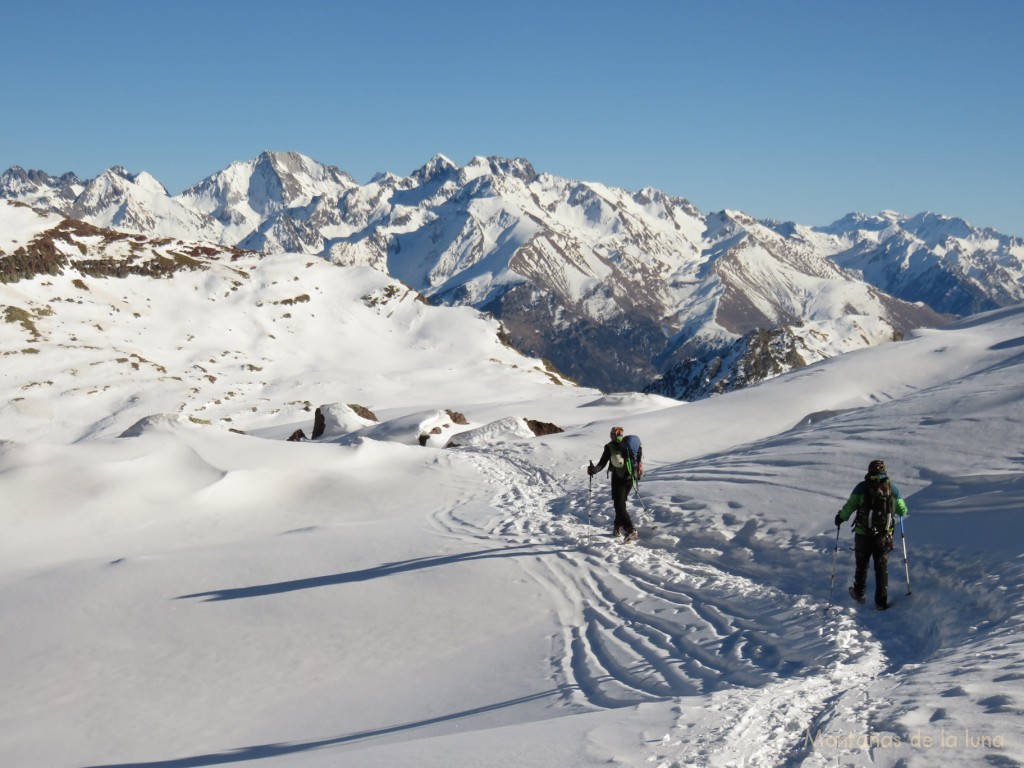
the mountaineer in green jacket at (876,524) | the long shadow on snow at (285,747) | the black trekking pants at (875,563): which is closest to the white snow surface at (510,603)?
the long shadow on snow at (285,747)

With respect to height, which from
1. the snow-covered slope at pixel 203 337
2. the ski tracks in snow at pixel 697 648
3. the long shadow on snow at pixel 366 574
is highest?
the snow-covered slope at pixel 203 337

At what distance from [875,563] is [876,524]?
58cm

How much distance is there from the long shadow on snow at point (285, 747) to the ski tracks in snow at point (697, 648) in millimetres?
1265

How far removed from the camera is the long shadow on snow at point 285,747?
29.8ft

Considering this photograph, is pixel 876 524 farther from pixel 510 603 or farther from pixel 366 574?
pixel 366 574

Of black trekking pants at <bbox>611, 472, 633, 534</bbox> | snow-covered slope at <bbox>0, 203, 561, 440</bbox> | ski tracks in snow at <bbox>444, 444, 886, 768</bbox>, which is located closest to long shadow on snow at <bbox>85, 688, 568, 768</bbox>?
ski tracks in snow at <bbox>444, 444, 886, 768</bbox>

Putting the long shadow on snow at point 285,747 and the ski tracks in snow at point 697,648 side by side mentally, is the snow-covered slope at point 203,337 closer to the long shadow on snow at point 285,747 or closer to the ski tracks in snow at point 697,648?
the ski tracks in snow at point 697,648

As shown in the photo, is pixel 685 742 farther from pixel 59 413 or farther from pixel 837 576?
pixel 59 413

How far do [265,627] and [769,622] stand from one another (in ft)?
26.5

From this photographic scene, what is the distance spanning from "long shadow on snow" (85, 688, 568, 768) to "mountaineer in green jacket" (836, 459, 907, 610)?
17.1ft

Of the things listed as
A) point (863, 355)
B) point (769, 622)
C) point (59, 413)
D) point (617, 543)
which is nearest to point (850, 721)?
point (769, 622)

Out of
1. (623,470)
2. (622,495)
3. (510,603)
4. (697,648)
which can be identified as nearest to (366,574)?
(510,603)

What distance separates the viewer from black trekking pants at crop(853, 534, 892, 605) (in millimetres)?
11555

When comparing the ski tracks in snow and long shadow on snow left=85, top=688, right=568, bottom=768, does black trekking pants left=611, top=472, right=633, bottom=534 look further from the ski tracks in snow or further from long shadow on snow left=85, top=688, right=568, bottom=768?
long shadow on snow left=85, top=688, right=568, bottom=768
